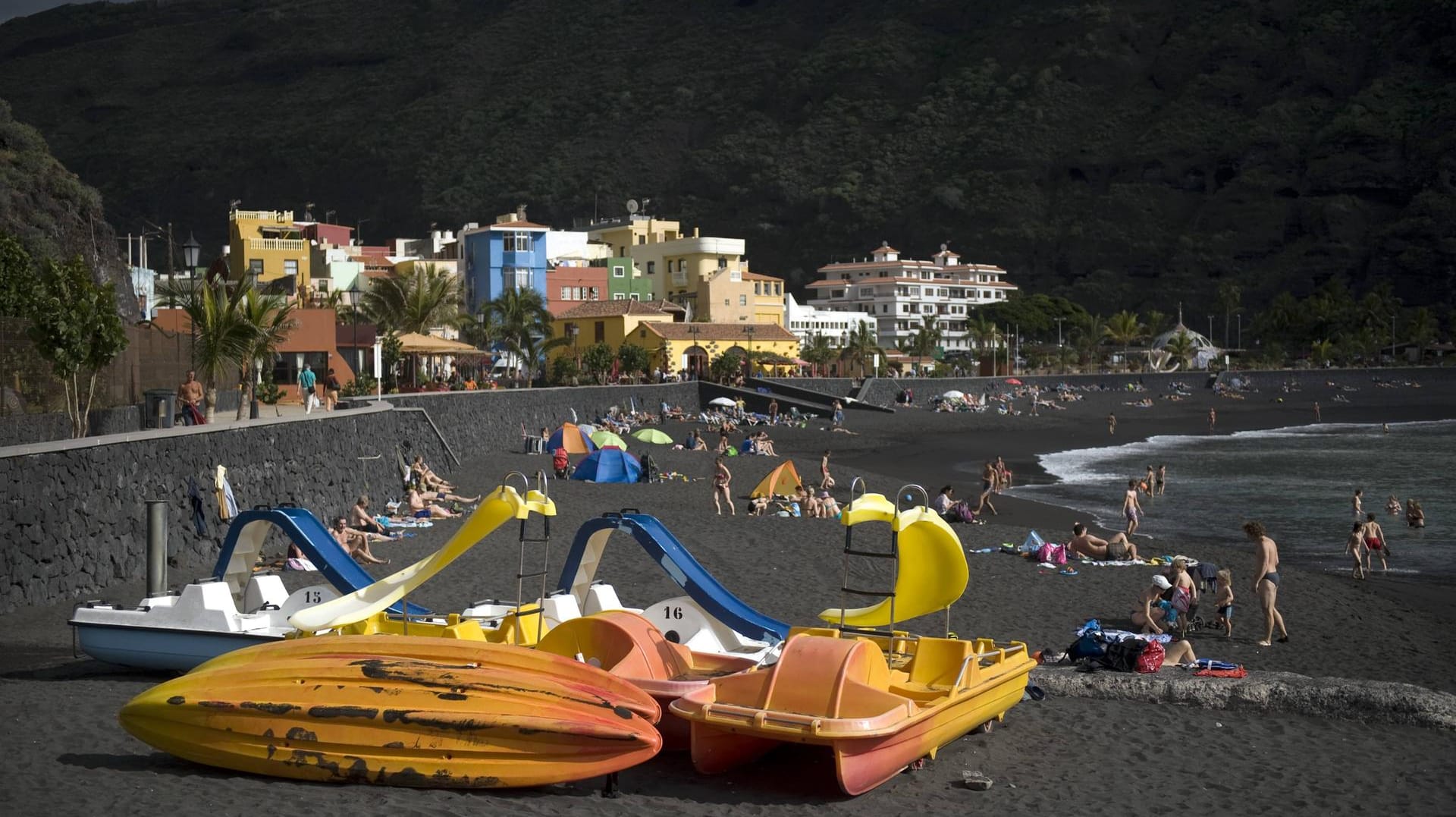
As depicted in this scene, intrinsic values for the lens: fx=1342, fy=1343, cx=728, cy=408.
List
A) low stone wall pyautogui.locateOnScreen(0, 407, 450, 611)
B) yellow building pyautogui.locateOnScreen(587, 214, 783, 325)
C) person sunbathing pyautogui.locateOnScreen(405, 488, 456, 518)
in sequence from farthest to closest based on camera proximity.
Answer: yellow building pyautogui.locateOnScreen(587, 214, 783, 325)
person sunbathing pyautogui.locateOnScreen(405, 488, 456, 518)
low stone wall pyautogui.locateOnScreen(0, 407, 450, 611)

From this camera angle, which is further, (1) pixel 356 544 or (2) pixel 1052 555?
(2) pixel 1052 555

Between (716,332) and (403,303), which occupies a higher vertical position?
(403,303)

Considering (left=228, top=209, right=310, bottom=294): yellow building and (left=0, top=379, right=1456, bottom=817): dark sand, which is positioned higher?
(left=228, top=209, right=310, bottom=294): yellow building

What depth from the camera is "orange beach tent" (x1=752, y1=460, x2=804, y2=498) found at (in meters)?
24.5

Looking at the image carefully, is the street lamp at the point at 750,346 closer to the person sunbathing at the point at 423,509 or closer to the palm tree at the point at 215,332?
the palm tree at the point at 215,332

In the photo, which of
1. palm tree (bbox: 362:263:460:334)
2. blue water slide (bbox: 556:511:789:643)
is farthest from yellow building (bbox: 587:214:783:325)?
blue water slide (bbox: 556:511:789:643)

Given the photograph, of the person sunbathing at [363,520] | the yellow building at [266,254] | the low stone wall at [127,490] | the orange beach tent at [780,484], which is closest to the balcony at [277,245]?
the yellow building at [266,254]

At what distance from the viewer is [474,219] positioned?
150 metres

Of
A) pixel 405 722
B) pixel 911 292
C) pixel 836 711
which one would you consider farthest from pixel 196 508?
pixel 911 292

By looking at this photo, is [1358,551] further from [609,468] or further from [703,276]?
[703,276]

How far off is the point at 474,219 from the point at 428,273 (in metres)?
93.1

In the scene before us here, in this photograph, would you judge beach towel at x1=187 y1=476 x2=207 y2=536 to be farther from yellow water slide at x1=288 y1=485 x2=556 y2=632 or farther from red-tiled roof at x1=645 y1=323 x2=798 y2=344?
red-tiled roof at x1=645 y1=323 x2=798 y2=344

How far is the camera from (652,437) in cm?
3725

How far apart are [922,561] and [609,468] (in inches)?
756
